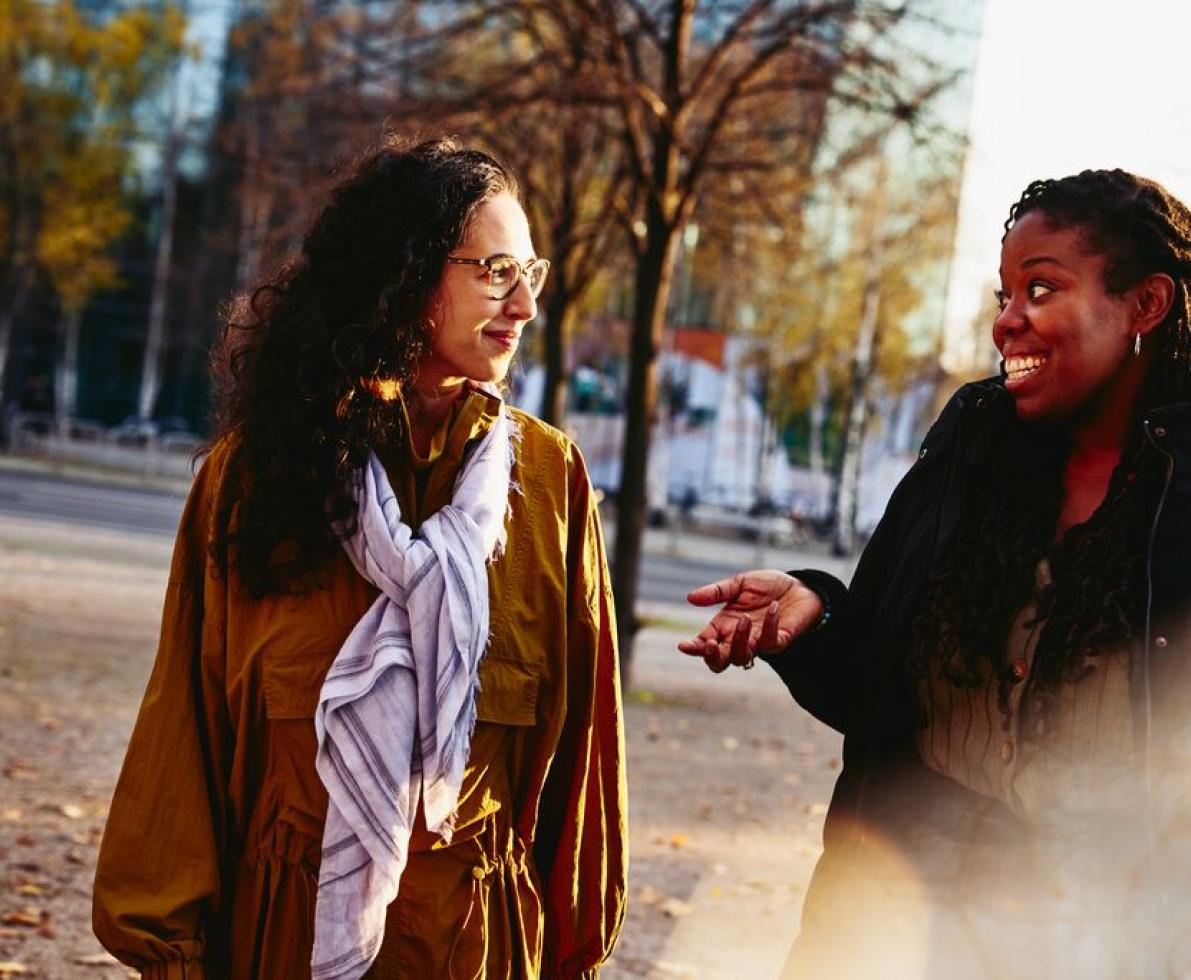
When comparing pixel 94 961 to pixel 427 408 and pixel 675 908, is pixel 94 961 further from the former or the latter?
pixel 427 408

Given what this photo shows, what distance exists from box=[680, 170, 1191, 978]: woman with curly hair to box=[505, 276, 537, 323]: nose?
63 centimetres

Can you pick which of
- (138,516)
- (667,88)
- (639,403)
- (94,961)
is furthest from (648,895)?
(138,516)

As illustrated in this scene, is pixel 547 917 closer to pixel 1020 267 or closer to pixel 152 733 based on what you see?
pixel 152 733

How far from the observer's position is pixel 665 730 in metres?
10.5

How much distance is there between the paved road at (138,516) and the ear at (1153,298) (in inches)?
590

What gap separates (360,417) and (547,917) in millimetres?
Answer: 976

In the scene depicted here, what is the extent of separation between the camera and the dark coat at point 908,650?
7.42 feet

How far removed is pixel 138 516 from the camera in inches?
859

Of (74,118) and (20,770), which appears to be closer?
(20,770)

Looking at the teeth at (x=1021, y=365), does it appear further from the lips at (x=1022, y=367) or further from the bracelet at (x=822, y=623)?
the bracelet at (x=822, y=623)

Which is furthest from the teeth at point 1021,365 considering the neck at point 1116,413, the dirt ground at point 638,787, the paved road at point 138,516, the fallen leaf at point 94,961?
the paved road at point 138,516

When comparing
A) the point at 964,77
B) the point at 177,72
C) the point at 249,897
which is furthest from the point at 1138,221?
the point at 177,72

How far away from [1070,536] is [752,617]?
564 millimetres

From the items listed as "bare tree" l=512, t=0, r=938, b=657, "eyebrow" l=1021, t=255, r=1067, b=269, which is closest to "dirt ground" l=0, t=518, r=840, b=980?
"bare tree" l=512, t=0, r=938, b=657
